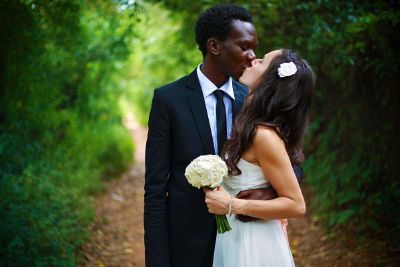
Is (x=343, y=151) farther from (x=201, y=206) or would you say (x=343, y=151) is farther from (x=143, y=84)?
(x=143, y=84)

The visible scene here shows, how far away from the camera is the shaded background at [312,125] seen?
424 cm

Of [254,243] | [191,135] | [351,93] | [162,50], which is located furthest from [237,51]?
[162,50]

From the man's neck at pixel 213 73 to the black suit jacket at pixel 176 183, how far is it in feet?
0.26

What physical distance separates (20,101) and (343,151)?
4.02 meters

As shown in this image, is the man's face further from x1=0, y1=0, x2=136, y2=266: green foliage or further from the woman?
x1=0, y1=0, x2=136, y2=266: green foliage

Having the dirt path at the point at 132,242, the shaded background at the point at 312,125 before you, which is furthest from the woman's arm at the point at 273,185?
the dirt path at the point at 132,242

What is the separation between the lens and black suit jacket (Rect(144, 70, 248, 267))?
2.39 meters

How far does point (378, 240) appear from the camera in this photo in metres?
4.68

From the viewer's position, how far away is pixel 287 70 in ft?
7.34

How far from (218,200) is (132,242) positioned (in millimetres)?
4539

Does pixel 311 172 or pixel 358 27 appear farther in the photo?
pixel 311 172

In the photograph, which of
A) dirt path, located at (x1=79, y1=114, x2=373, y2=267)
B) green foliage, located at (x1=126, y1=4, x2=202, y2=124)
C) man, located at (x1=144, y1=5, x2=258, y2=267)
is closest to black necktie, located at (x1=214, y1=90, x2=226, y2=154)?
man, located at (x1=144, y1=5, x2=258, y2=267)

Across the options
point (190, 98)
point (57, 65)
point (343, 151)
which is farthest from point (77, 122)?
point (190, 98)

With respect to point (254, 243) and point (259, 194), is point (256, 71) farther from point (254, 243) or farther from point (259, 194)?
point (254, 243)
